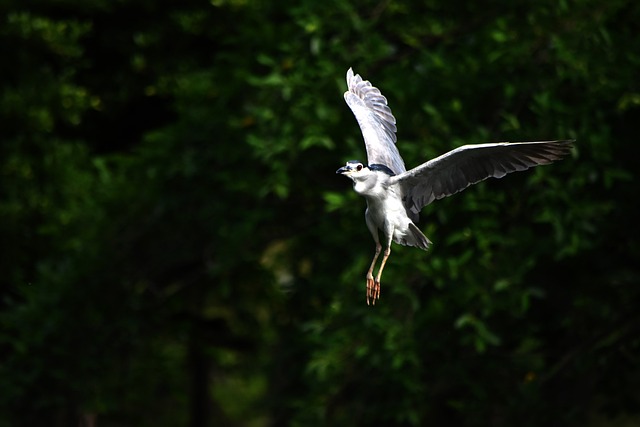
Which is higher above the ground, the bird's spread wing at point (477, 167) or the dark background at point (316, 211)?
the dark background at point (316, 211)

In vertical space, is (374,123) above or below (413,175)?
above

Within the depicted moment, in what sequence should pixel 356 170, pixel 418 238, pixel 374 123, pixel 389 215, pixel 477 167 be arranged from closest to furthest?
pixel 356 170 → pixel 389 215 → pixel 418 238 → pixel 477 167 → pixel 374 123

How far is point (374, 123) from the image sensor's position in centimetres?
627

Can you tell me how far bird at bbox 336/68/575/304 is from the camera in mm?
4843

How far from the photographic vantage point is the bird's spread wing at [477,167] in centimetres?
517

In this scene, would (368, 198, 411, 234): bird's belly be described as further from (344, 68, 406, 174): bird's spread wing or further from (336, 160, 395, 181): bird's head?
(344, 68, 406, 174): bird's spread wing

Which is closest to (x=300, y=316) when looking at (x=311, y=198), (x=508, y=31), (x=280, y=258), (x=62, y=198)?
(x=280, y=258)

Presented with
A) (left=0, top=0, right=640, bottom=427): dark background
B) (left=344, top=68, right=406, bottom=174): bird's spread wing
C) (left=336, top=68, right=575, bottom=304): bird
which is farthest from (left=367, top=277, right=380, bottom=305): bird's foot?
(left=0, top=0, right=640, bottom=427): dark background

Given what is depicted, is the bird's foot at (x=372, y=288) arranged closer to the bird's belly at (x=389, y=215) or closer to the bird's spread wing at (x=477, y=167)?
the bird's belly at (x=389, y=215)

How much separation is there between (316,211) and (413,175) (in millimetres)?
6524

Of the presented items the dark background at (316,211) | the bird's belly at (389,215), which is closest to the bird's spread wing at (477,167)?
the bird's belly at (389,215)

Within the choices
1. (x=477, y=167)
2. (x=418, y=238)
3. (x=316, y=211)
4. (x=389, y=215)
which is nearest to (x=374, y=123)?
(x=477, y=167)

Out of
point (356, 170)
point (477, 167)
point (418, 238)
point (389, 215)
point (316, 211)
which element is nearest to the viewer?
point (356, 170)

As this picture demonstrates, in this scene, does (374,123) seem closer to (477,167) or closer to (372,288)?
(477,167)
